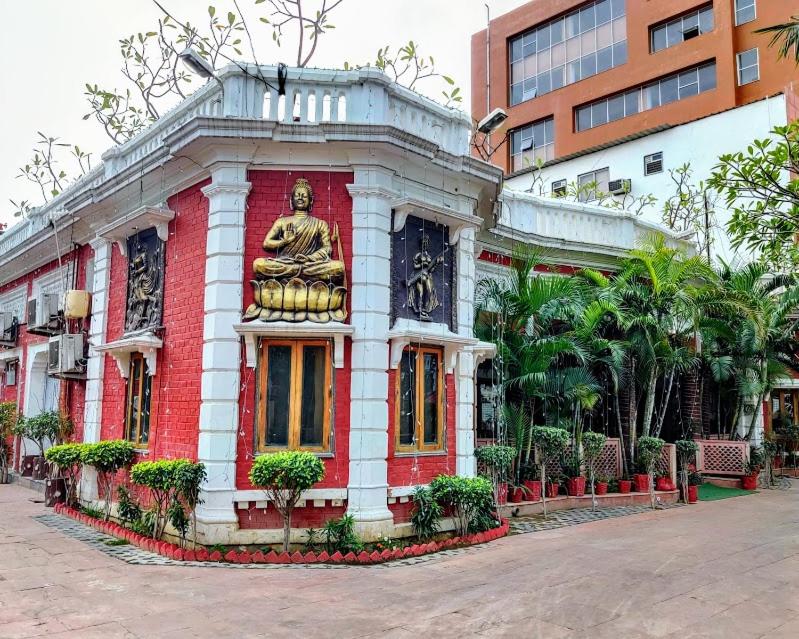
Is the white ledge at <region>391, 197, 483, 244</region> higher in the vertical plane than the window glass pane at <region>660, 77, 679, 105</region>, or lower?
lower

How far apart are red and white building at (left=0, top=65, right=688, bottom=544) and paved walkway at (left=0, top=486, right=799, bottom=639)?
1361 millimetres

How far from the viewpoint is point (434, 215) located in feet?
31.3

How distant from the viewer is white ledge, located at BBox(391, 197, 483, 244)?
9.05 meters

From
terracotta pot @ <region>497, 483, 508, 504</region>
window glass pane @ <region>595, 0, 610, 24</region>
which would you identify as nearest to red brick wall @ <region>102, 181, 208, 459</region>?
terracotta pot @ <region>497, 483, 508, 504</region>

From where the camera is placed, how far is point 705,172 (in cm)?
2309

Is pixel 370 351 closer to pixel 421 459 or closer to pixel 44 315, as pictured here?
pixel 421 459

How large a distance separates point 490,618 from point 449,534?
133 inches

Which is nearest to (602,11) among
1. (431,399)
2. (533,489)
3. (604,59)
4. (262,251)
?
(604,59)

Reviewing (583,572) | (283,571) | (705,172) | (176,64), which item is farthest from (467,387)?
(705,172)

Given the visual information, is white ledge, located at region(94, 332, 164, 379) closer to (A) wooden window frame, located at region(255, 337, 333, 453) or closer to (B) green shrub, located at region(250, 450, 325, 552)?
(A) wooden window frame, located at region(255, 337, 333, 453)

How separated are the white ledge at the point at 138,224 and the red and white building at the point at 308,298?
0.15 ft

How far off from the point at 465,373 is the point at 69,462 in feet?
21.1

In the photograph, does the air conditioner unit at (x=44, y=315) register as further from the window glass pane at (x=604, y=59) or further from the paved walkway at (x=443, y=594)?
the window glass pane at (x=604, y=59)

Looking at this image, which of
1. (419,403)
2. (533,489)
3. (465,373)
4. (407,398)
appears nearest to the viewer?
(407,398)
